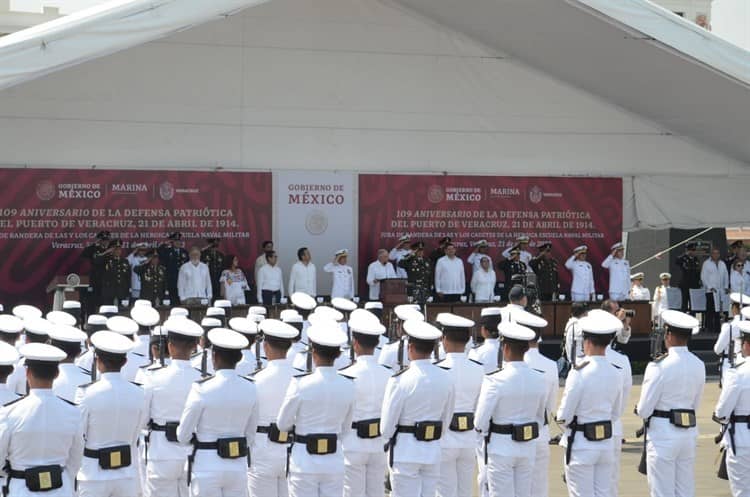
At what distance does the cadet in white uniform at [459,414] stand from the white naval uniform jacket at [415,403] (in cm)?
39

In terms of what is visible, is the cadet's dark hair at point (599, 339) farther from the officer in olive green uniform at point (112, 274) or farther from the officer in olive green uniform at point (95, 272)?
the officer in olive green uniform at point (95, 272)

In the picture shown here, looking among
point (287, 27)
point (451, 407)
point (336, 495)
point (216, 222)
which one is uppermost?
point (287, 27)

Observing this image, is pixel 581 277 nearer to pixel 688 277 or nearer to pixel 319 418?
pixel 688 277

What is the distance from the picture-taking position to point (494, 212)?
20859mm

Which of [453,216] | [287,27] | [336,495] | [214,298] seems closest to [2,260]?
[214,298]

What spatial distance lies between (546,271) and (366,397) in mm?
13268

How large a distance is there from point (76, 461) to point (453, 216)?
15.0 m

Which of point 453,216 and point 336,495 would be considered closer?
point 336,495

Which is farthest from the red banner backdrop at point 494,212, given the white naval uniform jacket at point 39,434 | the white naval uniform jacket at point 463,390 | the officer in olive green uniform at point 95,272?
the white naval uniform jacket at point 39,434

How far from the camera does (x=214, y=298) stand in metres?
19.0

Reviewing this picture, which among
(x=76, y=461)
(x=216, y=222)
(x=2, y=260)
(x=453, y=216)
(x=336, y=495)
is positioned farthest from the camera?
(x=453, y=216)

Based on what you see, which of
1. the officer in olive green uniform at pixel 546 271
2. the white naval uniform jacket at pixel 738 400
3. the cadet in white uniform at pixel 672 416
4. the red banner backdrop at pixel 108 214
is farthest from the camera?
the officer in olive green uniform at pixel 546 271

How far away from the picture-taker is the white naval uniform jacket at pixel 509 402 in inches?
284

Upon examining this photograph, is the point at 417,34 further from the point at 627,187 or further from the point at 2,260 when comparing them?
the point at 2,260
